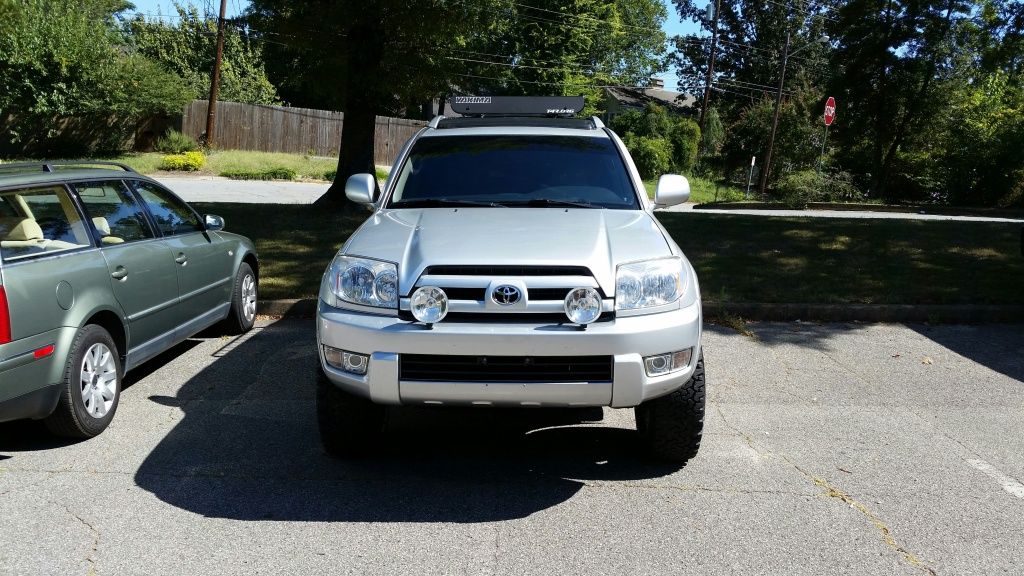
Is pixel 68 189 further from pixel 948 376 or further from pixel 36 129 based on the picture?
pixel 36 129

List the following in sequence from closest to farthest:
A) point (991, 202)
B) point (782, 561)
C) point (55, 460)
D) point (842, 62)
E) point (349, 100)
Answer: point (782, 561), point (55, 460), point (349, 100), point (991, 202), point (842, 62)

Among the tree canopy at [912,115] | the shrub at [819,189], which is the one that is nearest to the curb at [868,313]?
the shrub at [819,189]

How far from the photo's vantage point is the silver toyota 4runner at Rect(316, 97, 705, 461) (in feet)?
12.8

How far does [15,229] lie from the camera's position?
4.71 m

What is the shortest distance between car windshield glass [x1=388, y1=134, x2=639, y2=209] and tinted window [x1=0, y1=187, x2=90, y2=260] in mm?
1903

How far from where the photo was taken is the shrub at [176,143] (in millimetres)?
34906

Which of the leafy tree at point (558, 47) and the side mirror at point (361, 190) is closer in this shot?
the side mirror at point (361, 190)

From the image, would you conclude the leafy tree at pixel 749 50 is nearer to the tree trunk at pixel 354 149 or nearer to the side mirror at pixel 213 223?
the tree trunk at pixel 354 149

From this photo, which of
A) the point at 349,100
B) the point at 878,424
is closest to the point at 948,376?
the point at 878,424

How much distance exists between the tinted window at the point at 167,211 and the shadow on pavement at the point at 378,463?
1.23 meters

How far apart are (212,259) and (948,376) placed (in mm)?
5850

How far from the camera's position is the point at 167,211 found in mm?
6469

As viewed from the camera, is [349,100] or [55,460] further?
[349,100]

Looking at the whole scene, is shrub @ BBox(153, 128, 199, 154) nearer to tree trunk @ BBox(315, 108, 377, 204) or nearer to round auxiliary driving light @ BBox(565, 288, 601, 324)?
tree trunk @ BBox(315, 108, 377, 204)
